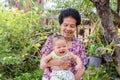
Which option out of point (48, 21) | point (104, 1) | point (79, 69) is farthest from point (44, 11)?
point (79, 69)

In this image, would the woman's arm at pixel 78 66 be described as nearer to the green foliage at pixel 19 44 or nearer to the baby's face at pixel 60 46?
the baby's face at pixel 60 46

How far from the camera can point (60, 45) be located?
2215mm

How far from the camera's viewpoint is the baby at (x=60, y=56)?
2.23 m

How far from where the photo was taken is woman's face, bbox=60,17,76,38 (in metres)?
2.35

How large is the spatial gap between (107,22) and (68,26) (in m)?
1.08

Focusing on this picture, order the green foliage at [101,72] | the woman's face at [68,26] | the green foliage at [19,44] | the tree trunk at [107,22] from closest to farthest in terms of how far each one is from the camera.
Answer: the woman's face at [68,26], the tree trunk at [107,22], the green foliage at [19,44], the green foliage at [101,72]

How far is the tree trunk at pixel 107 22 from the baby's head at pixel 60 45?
32.8 inches

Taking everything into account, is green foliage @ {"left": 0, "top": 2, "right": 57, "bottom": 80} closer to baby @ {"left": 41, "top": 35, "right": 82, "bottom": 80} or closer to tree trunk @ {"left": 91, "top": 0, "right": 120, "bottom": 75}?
tree trunk @ {"left": 91, "top": 0, "right": 120, "bottom": 75}

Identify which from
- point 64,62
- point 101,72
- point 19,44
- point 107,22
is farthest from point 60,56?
point 101,72

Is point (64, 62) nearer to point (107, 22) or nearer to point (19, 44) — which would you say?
point (107, 22)

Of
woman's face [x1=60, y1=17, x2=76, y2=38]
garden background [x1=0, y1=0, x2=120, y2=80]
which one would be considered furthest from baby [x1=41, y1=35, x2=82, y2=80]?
garden background [x1=0, y1=0, x2=120, y2=80]

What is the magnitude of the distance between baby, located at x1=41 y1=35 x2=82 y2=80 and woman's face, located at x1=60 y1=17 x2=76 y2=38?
108 mm

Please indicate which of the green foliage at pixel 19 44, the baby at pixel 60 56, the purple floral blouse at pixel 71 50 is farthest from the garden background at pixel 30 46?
the baby at pixel 60 56

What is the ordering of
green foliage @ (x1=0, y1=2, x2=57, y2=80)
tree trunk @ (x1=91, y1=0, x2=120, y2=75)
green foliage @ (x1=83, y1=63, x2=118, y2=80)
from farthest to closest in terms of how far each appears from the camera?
green foliage @ (x1=83, y1=63, x2=118, y2=80), green foliage @ (x1=0, y1=2, x2=57, y2=80), tree trunk @ (x1=91, y1=0, x2=120, y2=75)
